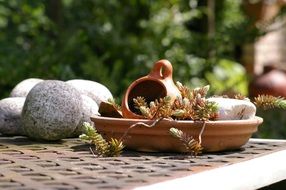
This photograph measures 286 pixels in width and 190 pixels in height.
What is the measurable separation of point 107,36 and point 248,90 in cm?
145

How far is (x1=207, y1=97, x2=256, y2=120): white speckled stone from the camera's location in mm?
2145

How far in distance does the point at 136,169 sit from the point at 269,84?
467 cm

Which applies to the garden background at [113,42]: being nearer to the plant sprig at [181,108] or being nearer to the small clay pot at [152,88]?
the small clay pot at [152,88]

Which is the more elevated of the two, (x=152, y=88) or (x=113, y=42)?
(x=113, y=42)

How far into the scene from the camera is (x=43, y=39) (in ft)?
16.1

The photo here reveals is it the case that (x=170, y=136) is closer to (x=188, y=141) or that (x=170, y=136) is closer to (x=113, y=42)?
(x=188, y=141)

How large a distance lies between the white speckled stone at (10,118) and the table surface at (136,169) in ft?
1.00

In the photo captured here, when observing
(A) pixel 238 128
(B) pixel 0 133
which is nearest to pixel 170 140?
(A) pixel 238 128

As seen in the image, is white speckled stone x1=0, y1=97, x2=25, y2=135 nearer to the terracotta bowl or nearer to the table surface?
the table surface

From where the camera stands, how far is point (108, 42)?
545 cm

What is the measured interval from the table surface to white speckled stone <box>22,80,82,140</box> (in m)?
0.11

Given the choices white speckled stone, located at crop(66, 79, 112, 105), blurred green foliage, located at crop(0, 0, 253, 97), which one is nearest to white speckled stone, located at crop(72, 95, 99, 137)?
white speckled stone, located at crop(66, 79, 112, 105)

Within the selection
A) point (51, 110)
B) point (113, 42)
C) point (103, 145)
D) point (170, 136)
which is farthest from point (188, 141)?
point (113, 42)

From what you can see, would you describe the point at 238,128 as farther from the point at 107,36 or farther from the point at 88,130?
the point at 107,36
